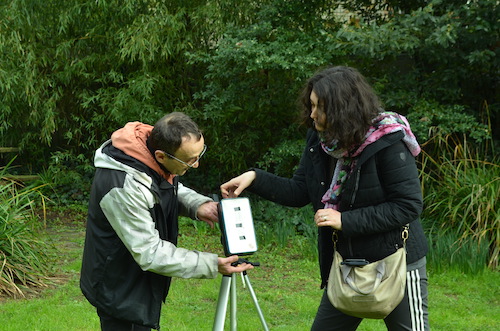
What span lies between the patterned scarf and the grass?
2209mm

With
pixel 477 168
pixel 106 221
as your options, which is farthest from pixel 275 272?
pixel 106 221

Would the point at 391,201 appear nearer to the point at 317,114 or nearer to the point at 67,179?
the point at 317,114

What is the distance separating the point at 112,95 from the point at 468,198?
4921 millimetres

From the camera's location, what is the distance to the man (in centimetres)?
283

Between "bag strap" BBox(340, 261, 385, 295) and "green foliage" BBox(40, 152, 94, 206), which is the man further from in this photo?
"green foliage" BBox(40, 152, 94, 206)

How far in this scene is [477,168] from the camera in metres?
6.95

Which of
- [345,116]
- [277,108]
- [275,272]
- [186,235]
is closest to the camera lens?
[345,116]

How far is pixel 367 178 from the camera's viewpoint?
114 inches

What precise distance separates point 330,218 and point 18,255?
3.65m

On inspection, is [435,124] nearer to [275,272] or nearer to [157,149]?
[275,272]

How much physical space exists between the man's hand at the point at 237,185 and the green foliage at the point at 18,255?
9.39ft

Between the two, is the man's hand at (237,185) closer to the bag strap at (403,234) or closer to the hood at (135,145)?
the hood at (135,145)

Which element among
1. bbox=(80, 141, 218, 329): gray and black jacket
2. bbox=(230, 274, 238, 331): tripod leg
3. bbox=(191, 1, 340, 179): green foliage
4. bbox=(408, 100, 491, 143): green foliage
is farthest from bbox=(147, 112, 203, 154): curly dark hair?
bbox=(408, 100, 491, 143): green foliage

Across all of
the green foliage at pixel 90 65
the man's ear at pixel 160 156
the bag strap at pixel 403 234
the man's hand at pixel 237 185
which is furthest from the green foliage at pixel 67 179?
the bag strap at pixel 403 234
